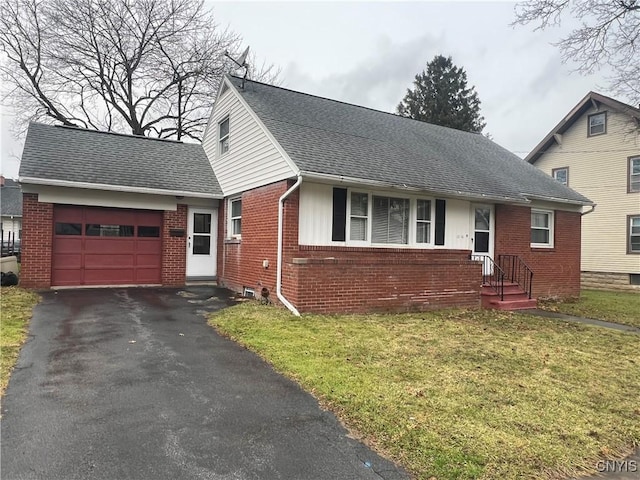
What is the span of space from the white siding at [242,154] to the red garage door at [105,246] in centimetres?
249

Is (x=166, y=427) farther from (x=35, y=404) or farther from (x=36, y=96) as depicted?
(x=36, y=96)

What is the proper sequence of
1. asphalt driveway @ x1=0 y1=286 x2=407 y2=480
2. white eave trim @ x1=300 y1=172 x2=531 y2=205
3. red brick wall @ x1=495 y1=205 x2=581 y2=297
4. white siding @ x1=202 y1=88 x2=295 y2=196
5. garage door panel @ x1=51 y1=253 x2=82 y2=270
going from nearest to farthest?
asphalt driveway @ x1=0 y1=286 x2=407 y2=480 → white eave trim @ x1=300 y1=172 x2=531 y2=205 → white siding @ x1=202 y1=88 x2=295 y2=196 → garage door panel @ x1=51 y1=253 x2=82 y2=270 → red brick wall @ x1=495 y1=205 x2=581 y2=297

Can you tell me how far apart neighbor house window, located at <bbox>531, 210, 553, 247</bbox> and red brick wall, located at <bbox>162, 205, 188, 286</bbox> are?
11.1 metres

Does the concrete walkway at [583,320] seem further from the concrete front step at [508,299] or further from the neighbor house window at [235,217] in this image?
the neighbor house window at [235,217]

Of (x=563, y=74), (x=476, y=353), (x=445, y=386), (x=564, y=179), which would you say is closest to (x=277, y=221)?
(x=476, y=353)

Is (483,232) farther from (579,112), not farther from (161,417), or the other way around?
(579,112)

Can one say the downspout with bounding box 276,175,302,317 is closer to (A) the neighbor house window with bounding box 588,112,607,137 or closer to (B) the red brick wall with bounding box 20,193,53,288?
(B) the red brick wall with bounding box 20,193,53,288

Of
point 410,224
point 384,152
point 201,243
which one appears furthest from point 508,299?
point 201,243

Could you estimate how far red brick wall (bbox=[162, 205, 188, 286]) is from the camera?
12.1 m

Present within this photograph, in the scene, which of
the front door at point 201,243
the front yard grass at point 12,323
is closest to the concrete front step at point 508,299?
the front door at point 201,243

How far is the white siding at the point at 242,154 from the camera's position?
9688mm

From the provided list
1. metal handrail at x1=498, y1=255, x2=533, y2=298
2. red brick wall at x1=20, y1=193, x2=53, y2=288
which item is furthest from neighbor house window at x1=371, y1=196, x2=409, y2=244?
red brick wall at x1=20, y1=193, x2=53, y2=288

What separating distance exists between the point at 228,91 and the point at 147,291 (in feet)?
20.8

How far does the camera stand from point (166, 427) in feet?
11.4
